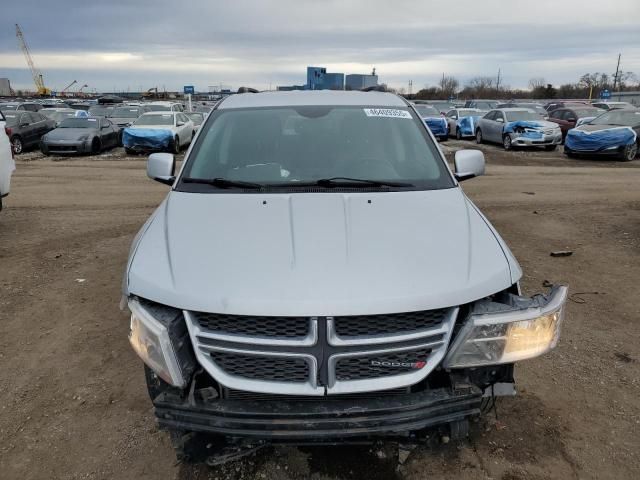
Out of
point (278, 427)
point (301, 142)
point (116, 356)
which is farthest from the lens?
point (116, 356)

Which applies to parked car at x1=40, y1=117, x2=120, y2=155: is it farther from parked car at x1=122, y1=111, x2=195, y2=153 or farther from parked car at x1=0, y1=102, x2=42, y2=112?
parked car at x1=0, y1=102, x2=42, y2=112

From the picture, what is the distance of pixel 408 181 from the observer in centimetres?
324

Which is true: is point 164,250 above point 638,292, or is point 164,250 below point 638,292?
above

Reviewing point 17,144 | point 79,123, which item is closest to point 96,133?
point 79,123

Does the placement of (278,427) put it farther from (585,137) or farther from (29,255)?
(585,137)

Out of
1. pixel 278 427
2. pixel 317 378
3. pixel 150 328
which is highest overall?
pixel 150 328

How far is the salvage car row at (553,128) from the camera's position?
15.5 m

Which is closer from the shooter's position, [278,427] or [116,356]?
[278,427]

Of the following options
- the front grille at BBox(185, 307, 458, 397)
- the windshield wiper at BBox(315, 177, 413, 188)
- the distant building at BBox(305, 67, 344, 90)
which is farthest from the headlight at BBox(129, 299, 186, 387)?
the distant building at BBox(305, 67, 344, 90)

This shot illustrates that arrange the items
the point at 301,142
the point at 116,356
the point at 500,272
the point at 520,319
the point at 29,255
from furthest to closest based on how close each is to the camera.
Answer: the point at 29,255 < the point at 116,356 < the point at 301,142 < the point at 500,272 < the point at 520,319

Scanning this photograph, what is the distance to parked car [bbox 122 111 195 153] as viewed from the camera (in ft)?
57.8

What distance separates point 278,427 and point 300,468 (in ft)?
2.24

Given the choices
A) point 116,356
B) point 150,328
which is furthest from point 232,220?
point 116,356

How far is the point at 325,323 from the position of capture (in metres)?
2.12
